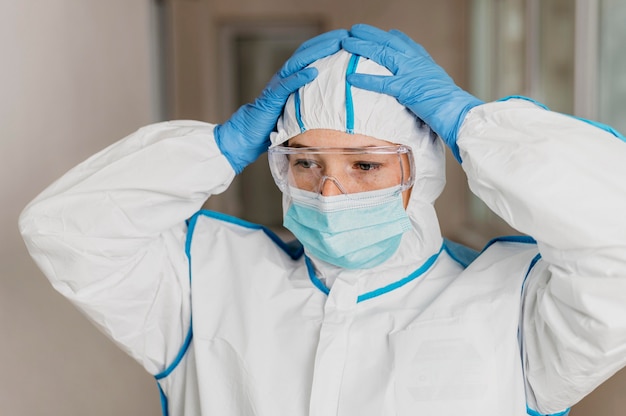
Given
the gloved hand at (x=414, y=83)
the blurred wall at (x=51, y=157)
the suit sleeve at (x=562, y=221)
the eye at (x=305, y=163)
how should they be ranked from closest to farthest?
the suit sleeve at (x=562, y=221)
the gloved hand at (x=414, y=83)
the eye at (x=305, y=163)
the blurred wall at (x=51, y=157)

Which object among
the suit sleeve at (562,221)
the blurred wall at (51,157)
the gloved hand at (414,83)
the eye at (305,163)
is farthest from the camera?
the blurred wall at (51,157)

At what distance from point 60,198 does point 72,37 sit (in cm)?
79

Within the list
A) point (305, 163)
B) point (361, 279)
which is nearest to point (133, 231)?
point (305, 163)

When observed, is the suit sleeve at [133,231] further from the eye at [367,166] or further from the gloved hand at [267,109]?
the eye at [367,166]

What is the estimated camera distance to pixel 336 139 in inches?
53.0

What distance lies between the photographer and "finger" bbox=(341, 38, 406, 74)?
52.5 inches

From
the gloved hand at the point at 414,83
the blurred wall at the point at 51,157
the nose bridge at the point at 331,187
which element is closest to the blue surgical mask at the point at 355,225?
the nose bridge at the point at 331,187

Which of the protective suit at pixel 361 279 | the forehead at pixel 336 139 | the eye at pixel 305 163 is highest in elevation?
the forehead at pixel 336 139

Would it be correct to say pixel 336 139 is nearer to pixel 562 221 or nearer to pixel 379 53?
pixel 379 53

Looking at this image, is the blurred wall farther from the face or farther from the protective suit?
the face

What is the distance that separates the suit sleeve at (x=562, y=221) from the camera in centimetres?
101

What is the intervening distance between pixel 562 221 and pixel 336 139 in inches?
19.6

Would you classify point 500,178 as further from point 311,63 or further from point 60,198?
point 60,198

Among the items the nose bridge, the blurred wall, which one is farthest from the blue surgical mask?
the blurred wall
